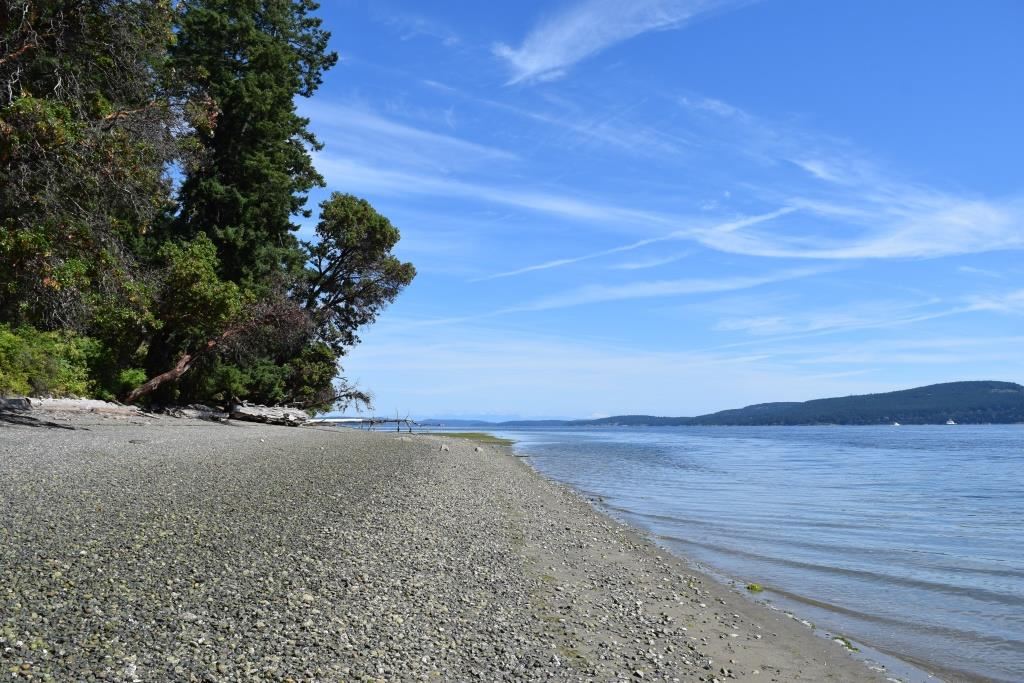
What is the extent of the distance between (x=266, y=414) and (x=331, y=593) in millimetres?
32562

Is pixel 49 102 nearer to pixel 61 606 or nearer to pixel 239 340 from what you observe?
pixel 61 606

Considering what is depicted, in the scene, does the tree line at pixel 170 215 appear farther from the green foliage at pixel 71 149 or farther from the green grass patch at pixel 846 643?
the green grass patch at pixel 846 643

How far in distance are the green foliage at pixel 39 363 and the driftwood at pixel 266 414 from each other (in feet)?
29.4

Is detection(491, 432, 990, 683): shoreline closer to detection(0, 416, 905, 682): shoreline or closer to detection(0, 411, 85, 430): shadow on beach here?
detection(0, 416, 905, 682): shoreline

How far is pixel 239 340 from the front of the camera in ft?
108

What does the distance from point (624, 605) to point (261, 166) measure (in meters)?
30.6

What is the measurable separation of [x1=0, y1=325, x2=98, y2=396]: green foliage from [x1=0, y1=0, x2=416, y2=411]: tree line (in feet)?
0.21

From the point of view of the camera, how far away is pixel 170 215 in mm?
34062

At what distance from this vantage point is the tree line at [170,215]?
16.0 meters

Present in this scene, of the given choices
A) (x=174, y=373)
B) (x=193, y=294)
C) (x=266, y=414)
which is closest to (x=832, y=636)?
(x=193, y=294)

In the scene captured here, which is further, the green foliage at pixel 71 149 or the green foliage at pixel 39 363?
the green foliage at pixel 39 363

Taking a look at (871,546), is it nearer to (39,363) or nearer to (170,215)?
(39,363)

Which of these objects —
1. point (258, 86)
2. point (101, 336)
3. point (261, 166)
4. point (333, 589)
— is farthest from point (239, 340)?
point (333, 589)

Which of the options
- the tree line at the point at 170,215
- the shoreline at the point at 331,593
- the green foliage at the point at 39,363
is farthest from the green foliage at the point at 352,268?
the shoreline at the point at 331,593
